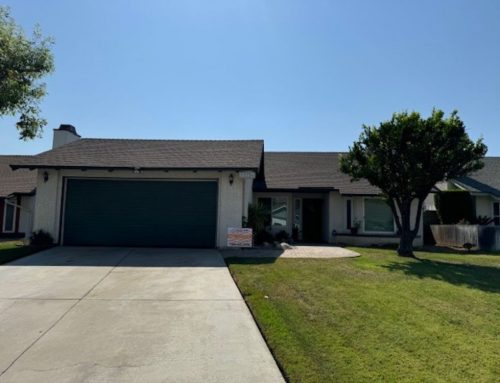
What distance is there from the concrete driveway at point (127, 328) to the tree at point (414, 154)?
6.93 metres

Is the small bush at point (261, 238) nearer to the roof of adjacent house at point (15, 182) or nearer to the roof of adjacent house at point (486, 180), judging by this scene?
the roof of adjacent house at point (15, 182)

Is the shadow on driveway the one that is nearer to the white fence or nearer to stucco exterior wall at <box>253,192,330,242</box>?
stucco exterior wall at <box>253,192,330,242</box>

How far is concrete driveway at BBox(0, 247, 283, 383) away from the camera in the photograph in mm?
3697

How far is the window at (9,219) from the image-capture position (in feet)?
58.6

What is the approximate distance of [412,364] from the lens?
12.6ft

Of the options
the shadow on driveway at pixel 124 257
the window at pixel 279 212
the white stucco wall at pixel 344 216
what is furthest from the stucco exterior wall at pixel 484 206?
the shadow on driveway at pixel 124 257

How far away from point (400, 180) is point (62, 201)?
1236cm

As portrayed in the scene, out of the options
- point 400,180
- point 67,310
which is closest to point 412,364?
point 67,310

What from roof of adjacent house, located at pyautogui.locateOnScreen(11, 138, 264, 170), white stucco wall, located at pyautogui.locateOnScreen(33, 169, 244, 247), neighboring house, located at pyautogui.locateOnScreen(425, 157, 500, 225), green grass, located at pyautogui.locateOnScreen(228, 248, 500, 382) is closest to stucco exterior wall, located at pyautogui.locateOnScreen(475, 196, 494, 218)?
neighboring house, located at pyautogui.locateOnScreen(425, 157, 500, 225)

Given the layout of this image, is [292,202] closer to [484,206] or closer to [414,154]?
[414,154]

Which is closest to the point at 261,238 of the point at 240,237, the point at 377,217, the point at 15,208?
the point at 240,237

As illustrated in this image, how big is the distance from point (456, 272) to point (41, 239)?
13.6m

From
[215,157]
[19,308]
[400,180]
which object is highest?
[215,157]

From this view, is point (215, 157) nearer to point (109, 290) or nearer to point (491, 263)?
point (109, 290)
